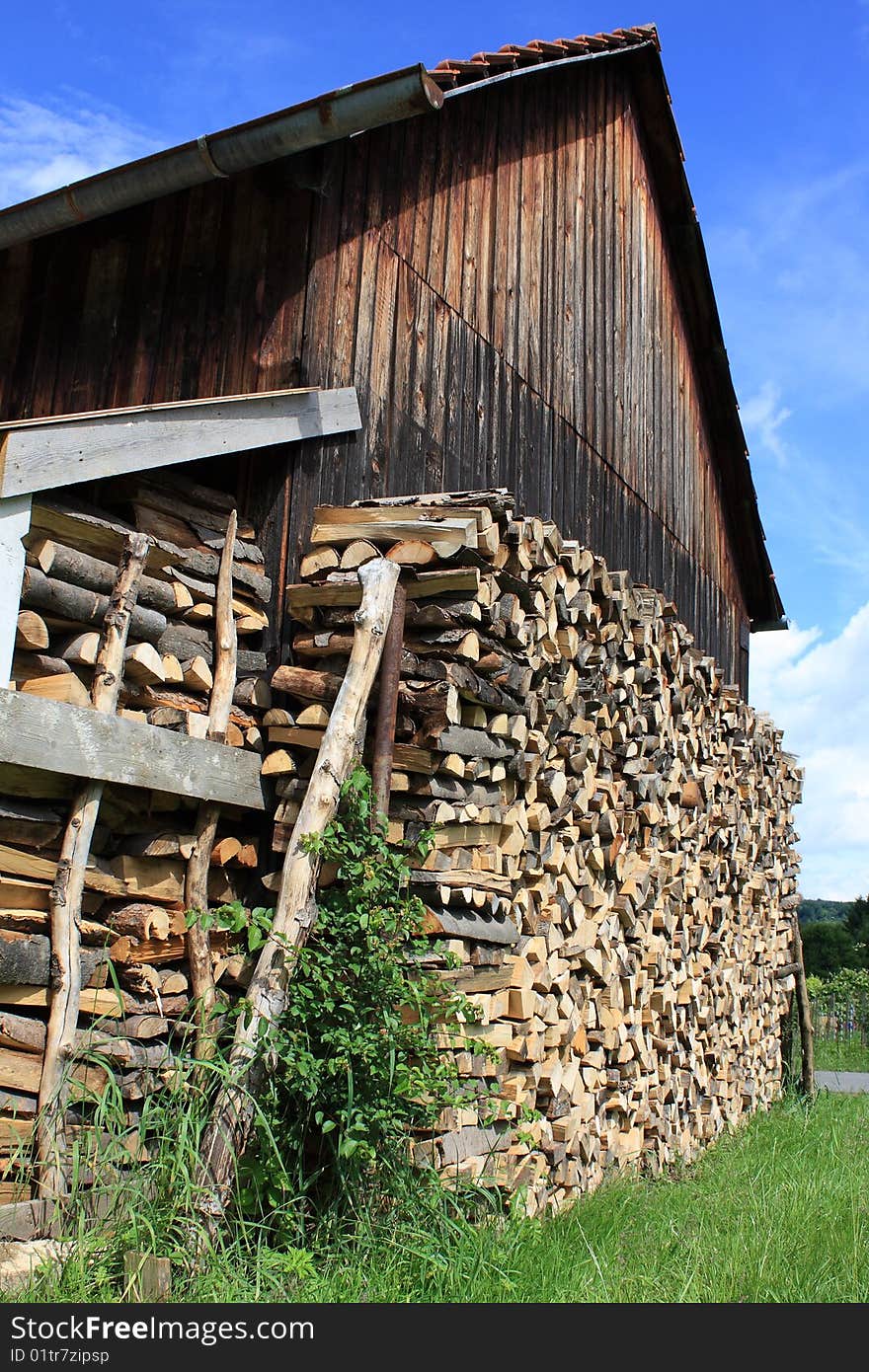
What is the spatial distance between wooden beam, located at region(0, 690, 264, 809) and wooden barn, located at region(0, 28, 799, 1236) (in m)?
0.02

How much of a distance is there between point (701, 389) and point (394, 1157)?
916 cm

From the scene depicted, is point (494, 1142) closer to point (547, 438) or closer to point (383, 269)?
point (383, 269)

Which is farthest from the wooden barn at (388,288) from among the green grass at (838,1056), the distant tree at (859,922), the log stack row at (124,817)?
the distant tree at (859,922)

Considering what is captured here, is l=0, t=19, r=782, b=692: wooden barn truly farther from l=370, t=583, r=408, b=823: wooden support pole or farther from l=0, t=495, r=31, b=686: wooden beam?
l=0, t=495, r=31, b=686: wooden beam

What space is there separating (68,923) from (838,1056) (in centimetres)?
1277

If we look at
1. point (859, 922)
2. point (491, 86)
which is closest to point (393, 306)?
point (491, 86)

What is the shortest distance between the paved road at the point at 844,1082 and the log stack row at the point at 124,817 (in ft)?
28.2

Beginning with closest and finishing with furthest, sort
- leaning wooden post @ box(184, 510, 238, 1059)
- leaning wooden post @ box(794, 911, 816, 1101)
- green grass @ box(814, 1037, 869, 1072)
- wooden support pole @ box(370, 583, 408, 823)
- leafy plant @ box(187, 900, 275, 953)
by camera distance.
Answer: leafy plant @ box(187, 900, 275, 953) → leaning wooden post @ box(184, 510, 238, 1059) → wooden support pole @ box(370, 583, 408, 823) → leaning wooden post @ box(794, 911, 816, 1101) → green grass @ box(814, 1037, 869, 1072)

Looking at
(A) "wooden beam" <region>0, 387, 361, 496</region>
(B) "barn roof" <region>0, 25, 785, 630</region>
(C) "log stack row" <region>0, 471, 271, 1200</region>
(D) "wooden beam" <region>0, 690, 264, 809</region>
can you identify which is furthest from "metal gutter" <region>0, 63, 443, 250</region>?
(D) "wooden beam" <region>0, 690, 264, 809</region>

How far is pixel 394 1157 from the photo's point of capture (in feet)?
13.3

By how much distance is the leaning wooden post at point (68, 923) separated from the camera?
3.89 meters

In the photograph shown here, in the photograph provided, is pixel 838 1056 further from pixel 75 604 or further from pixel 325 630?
pixel 75 604

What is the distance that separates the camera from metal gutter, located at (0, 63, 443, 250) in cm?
477
